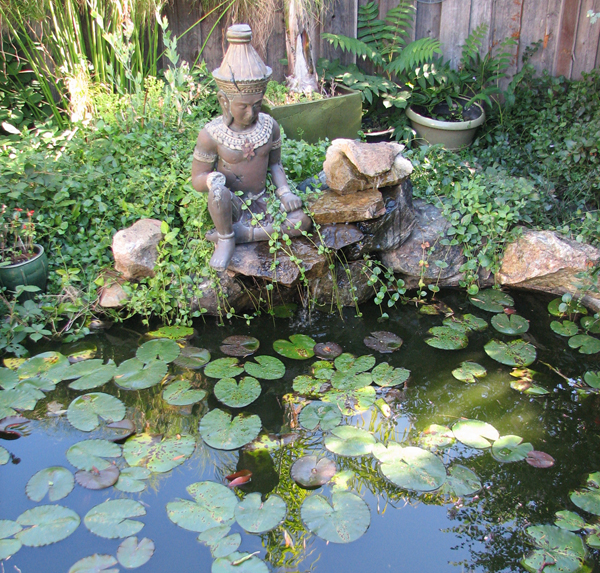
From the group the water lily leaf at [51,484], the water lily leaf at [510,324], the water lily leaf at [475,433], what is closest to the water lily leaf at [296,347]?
the water lily leaf at [475,433]

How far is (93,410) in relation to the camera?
105 inches

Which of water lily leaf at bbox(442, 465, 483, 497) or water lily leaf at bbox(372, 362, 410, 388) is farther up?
water lily leaf at bbox(372, 362, 410, 388)

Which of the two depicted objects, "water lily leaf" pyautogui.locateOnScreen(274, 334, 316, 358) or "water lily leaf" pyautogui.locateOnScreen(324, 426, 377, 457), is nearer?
"water lily leaf" pyautogui.locateOnScreen(324, 426, 377, 457)

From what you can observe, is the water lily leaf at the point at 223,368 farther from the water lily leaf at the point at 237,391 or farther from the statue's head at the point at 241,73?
the statue's head at the point at 241,73

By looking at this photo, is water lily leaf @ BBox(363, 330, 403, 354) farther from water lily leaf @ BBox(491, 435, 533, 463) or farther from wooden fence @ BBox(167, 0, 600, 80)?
wooden fence @ BBox(167, 0, 600, 80)

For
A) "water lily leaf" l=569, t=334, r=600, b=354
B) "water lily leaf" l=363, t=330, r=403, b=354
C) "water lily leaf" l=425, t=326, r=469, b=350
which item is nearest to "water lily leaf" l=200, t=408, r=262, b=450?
"water lily leaf" l=363, t=330, r=403, b=354

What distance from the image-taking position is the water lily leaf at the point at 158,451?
2406mm

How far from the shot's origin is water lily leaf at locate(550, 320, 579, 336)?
328cm

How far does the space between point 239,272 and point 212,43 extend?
3021mm

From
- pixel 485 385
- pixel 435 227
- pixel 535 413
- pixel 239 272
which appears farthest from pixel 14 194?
pixel 535 413

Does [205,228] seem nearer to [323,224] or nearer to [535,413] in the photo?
Answer: [323,224]

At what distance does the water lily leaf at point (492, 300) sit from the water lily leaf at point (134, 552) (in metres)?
2.45

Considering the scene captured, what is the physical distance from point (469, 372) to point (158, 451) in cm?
170

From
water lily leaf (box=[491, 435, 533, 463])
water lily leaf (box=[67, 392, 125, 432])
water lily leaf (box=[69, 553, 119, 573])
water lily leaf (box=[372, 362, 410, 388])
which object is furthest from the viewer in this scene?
water lily leaf (box=[372, 362, 410, 388])
